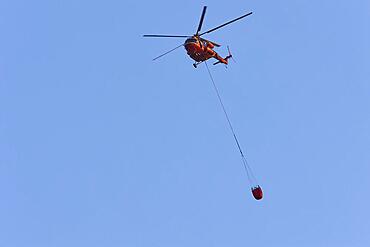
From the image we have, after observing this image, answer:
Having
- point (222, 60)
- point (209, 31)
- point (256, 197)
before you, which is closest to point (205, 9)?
point (209, 31)

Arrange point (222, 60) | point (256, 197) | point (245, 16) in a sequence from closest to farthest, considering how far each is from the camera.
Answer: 1. point (256, 197)
2. point (245, 16)
3. point (222, 60)

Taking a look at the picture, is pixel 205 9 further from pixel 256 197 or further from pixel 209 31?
pixel 256 197

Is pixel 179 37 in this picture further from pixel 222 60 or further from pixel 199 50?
pixel 222 60

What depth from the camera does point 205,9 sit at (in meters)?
54.6

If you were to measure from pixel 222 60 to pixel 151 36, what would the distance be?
24.5 feet

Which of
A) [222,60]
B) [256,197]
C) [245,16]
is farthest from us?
[222,60]

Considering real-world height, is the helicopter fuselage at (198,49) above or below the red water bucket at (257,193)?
above

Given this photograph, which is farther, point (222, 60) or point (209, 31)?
point (222, 60)

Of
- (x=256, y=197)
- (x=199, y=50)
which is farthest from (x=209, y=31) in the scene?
(x=256, y=197)

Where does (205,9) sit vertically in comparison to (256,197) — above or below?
above

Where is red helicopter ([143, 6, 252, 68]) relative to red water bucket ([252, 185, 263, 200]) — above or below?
above

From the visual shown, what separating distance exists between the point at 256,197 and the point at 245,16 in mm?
13965

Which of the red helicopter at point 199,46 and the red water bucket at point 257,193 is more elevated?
the red helicopter at point 199,46

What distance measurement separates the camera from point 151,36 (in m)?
57.1
